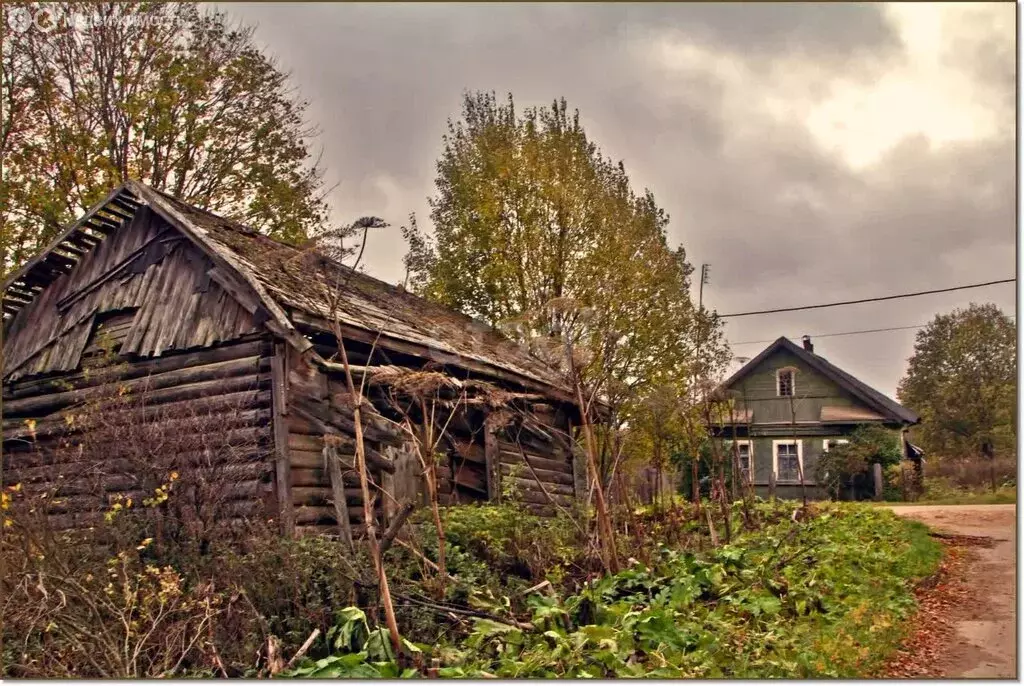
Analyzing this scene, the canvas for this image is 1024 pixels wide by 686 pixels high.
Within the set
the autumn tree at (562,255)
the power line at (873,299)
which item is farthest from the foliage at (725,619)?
the power line at (873,299)

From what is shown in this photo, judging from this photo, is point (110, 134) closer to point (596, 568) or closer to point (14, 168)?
point (14, 168)

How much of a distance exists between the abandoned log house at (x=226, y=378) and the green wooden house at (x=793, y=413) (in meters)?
2.23

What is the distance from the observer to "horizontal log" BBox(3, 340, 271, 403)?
27.3ft

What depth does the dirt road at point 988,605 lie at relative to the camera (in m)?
4.98

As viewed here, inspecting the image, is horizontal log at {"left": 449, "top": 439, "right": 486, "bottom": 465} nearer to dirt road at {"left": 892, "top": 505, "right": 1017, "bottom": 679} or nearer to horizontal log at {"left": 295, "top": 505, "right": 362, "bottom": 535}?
horizontal log at {"left": 295, "top": 505, "right": 362, "bottom": 535}

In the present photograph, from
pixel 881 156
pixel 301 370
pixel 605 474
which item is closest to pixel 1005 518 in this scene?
pixel 881 156

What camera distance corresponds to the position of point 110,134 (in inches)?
516

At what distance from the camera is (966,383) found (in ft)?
19.0

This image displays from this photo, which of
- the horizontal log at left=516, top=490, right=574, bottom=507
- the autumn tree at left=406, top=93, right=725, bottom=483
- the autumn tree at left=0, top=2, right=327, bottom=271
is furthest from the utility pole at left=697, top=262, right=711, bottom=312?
the autumn tree at left=0, top=2, right=327, bottom=271

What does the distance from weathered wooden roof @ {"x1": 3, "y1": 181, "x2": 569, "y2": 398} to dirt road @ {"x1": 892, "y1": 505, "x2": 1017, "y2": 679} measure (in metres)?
3.71

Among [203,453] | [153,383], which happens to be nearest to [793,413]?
[203,453]

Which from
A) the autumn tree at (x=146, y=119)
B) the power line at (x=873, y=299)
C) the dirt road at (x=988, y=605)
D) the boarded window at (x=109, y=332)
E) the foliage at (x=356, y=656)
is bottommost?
the foliage at (x=356, y=656)

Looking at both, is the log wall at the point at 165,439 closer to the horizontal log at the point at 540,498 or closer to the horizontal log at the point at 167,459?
the horizontal log at the point at 167,459

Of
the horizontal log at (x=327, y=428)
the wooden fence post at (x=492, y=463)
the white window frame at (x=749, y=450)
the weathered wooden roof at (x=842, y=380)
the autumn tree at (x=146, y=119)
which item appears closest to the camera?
the weathered wooden roof at (x=842, y=380)
